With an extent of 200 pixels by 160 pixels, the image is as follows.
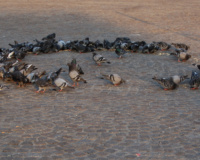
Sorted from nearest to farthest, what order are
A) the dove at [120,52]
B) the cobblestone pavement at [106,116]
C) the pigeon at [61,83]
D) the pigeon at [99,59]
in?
Answer: the cobblestone pavement at [106,116] < the pigeon at [61,83] < the pigeon at [99,59] < the dove at [120,52]

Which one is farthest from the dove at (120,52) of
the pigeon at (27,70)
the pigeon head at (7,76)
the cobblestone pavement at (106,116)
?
the pigeon head at (7,76)

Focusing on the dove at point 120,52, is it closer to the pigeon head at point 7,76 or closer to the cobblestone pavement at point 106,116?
the cobblestone pavement at point 106,116

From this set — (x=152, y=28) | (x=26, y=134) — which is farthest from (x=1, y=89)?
(x=152, y=28)

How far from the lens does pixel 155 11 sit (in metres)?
26.0

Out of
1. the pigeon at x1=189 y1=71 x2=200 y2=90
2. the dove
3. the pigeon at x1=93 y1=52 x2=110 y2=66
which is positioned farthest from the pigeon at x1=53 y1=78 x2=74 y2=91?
the dove

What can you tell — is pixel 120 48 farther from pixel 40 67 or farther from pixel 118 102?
pixel 118 102

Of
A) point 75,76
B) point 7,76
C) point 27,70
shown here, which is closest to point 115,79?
point 75,76

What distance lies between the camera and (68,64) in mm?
10023

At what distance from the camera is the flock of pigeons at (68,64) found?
9.30 m

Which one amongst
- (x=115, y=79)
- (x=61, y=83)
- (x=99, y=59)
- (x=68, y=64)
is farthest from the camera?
(x=99, y=59)

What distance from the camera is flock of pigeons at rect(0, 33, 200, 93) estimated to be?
9.30 metres

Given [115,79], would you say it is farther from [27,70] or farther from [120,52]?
[120,52]

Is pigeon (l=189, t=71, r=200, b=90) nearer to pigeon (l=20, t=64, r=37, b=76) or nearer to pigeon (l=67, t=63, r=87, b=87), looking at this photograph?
pigeon (l=67, t=63, r=87, b=87)

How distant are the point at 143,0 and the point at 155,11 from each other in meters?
7.45
